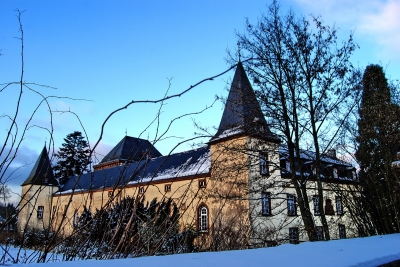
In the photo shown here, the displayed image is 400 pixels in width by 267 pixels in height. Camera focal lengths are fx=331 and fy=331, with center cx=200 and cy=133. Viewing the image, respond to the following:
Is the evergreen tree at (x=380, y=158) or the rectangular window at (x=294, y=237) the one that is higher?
the evergreen tree at (x=380, y=158)

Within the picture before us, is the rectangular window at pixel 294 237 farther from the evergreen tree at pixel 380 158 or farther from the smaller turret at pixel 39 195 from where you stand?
the evergreen tree at pixel 380 158

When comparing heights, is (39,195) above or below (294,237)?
above

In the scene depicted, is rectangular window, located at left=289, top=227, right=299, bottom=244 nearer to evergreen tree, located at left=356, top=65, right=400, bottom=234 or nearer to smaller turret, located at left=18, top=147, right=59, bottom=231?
smaller turret, located at left=18, top=147, right=59, bottom=231

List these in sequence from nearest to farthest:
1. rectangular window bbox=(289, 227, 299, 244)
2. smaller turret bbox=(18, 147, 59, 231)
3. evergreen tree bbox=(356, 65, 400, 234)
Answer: smaller turret bbox=(18, 147, 59, 231) < rectangular window bbox=(289, 227, 299, 244) < evergreen tree bbox=(356, 65, 400, 234)

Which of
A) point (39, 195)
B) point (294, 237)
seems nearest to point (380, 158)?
point (294, 237)

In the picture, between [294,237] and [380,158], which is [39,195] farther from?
[380,158]

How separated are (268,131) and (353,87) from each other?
3319mm

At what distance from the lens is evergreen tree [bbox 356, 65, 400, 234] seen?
8.62m

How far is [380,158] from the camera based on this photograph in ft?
32.4

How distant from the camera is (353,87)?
11562 millimetres

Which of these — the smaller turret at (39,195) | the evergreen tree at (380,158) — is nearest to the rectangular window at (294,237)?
the smaller turret at (39,195)

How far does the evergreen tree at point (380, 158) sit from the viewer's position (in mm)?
8625

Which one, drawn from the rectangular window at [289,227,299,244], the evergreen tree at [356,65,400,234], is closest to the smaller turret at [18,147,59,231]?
the rectangular window at [289,227,299,244]

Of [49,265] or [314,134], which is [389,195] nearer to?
[314,134]
